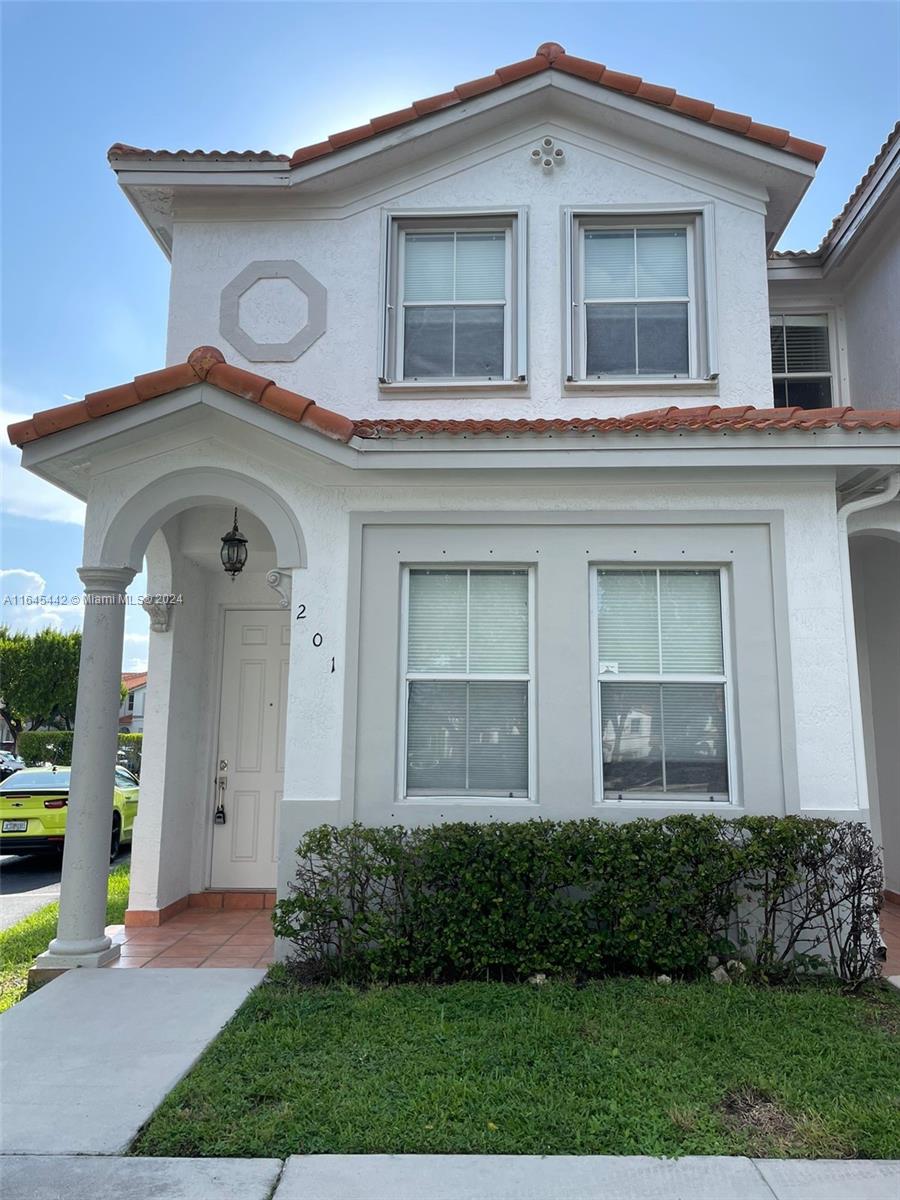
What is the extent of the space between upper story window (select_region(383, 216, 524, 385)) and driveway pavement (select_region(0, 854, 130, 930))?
7139 mm

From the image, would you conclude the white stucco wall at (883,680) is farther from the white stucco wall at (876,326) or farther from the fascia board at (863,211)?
the fascia board at (863,211)

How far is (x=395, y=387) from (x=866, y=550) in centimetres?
525

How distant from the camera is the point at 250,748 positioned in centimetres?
827

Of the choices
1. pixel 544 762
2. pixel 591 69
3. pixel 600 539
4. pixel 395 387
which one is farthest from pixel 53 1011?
pixel 591 69

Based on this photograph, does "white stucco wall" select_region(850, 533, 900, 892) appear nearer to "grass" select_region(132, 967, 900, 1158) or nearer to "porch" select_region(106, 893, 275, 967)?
"grass" select_region(132, 967, 900, 1158)

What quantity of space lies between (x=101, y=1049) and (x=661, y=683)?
14.7ft

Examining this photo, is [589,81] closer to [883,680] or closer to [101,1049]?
[883,680]

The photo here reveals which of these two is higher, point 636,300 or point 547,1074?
point 636,300

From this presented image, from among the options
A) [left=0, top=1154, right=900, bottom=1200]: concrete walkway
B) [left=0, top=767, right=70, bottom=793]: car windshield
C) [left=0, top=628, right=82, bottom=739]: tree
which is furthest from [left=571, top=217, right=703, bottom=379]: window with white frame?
[left=0, top=628, right=82, bottom=739]: tree

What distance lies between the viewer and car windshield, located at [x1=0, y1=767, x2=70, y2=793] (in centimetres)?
1219

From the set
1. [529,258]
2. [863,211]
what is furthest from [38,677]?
[863,211]

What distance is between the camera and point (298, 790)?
6.17 m

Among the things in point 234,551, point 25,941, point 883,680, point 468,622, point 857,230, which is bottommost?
point 25,941

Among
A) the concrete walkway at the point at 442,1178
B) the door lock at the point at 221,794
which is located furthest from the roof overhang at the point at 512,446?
the concrete walkway at the point at 442,1178
